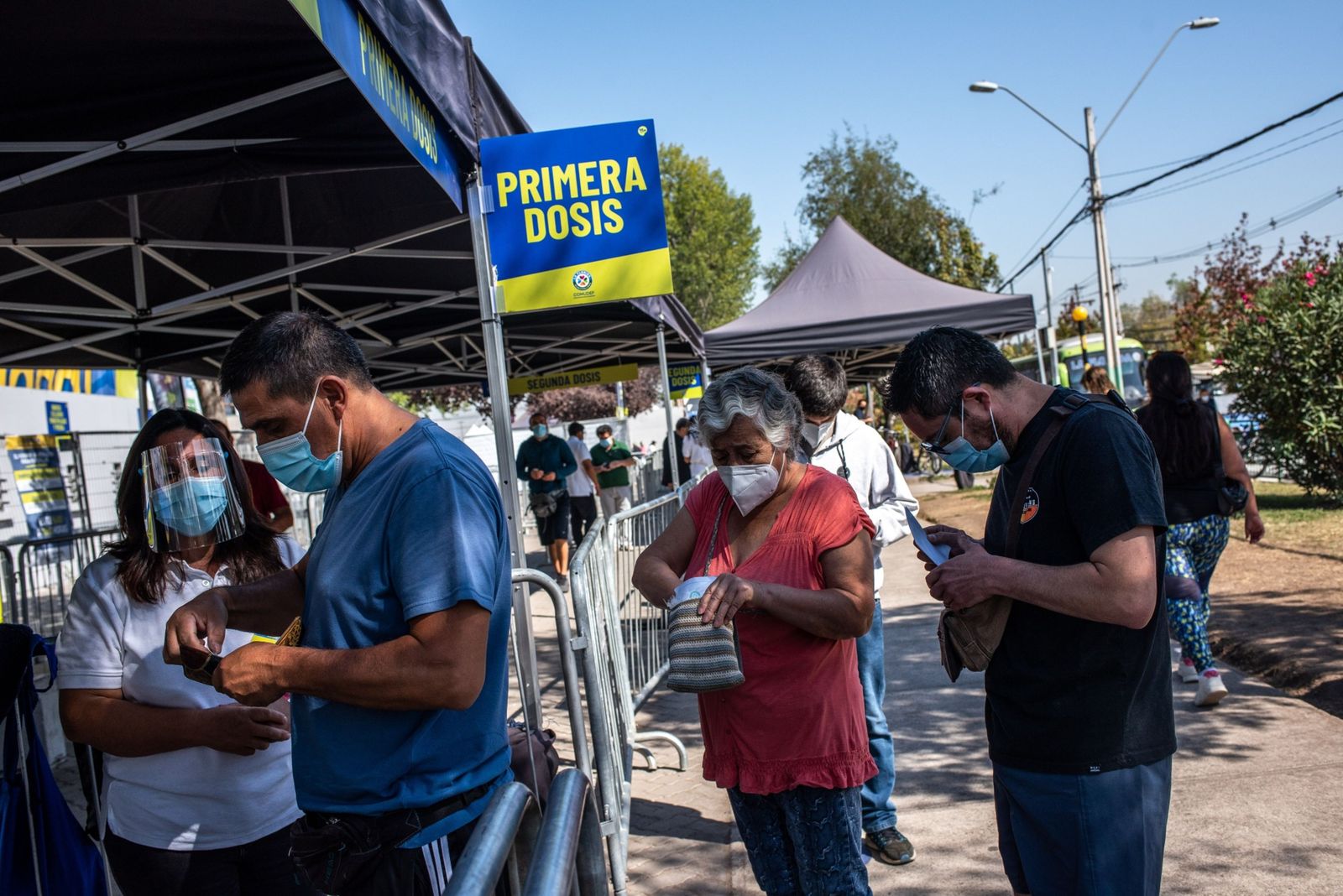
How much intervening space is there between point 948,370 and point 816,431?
6.52 ft

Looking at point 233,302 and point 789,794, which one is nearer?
point 789,794

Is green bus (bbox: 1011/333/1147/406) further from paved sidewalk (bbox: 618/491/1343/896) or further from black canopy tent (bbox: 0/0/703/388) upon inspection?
paved sidewalk (bbox: 618/491/1343/896)

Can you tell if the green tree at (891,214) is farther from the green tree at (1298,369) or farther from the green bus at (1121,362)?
the green tree at (1298,369)

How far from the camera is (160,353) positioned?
866 centimetres

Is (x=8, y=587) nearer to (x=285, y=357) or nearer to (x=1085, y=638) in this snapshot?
(x=285, y=357)

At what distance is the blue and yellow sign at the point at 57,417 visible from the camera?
1789 cm

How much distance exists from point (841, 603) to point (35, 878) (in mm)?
2088

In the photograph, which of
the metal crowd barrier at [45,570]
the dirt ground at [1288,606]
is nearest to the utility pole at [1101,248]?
the dirt ground at [1288,606]

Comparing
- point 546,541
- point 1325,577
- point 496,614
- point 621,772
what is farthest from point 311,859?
point 546,541

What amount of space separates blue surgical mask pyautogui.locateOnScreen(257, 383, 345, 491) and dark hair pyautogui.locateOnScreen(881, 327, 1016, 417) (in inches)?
50.9

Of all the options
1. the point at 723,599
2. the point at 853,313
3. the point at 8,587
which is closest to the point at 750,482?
the point at 723,599

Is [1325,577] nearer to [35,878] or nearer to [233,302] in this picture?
[233,302]

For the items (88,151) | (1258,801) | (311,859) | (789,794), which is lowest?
(1258,801)

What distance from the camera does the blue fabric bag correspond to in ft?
8.57
